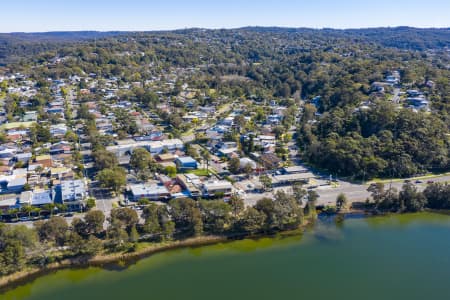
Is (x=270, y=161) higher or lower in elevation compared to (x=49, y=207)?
higher

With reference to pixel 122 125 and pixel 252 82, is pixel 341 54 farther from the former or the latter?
pixel 122 125

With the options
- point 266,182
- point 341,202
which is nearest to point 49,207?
point 266,182

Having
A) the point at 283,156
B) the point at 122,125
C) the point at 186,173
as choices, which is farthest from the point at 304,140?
the point at 122,125

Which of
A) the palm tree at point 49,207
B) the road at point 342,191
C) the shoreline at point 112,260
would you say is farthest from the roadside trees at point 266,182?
the palm tree at point 49,207

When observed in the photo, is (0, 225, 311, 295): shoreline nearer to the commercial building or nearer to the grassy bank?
the grassy bank

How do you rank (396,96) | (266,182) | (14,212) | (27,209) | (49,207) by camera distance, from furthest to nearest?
1. (396,96)
2. (266,182)
3. (49,207)
4. (27,209)
5. (14,212)

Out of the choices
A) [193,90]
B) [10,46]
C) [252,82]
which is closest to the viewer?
[193,90]

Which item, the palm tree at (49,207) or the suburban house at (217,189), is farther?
the suburban house at (217,189)

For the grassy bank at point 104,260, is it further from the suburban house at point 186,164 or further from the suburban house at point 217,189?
the suburban house at point 186,164

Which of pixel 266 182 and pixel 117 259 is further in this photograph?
pixel 266 182

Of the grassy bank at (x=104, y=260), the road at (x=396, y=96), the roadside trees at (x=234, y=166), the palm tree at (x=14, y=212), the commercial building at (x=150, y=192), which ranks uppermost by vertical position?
the road at (x=396, y=96)

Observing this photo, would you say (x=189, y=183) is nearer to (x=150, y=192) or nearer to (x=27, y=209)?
(x=150, y=192)
